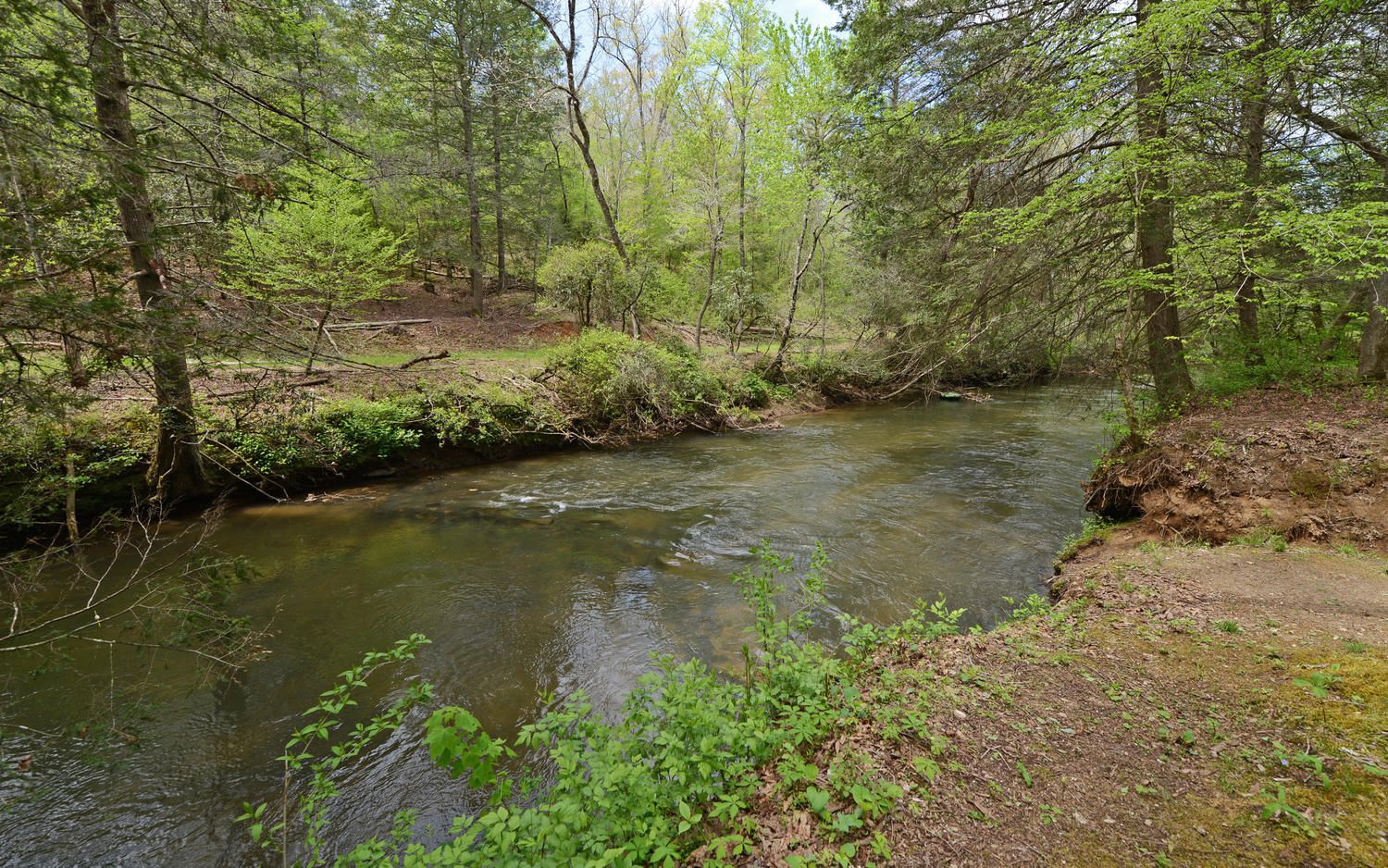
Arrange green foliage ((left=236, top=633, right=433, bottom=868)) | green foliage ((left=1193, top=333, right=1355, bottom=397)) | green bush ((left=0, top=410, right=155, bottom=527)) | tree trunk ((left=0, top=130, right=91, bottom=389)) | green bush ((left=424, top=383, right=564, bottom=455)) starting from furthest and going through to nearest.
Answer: green bush ((left=424, top=383, right=564, bottom=455)), green foliage ((left=1193, top=333, right=1355, bottom=397)), green bush ((left=0, top=410, right=155, bottom=527)), tree trunk ((left=0, top=130, right=91, bottom=389)), green foliage ((left=236, top=633, right=433, bottom=868))

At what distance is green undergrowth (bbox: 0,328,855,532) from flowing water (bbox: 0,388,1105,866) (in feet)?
2.53

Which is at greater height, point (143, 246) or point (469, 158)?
point (469, 158)

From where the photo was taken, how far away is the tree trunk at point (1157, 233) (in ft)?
19.2

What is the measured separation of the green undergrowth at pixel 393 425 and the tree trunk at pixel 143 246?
38 cm

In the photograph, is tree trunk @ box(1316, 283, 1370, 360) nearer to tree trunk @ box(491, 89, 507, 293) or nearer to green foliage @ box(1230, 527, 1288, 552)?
green foliage @ box(1230, 527, 1288, 552)

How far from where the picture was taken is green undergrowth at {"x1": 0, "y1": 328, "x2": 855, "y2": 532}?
5.82 m

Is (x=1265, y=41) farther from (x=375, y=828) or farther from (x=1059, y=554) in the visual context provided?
(x=375, y=828)

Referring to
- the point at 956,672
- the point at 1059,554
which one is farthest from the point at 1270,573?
the point at 956,672

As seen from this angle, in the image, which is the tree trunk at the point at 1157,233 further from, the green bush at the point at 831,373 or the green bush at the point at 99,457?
the green bush at the point at 99,457

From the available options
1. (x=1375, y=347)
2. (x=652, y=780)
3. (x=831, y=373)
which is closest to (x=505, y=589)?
(x=652, y=780)

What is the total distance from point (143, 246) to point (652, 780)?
3.94 m

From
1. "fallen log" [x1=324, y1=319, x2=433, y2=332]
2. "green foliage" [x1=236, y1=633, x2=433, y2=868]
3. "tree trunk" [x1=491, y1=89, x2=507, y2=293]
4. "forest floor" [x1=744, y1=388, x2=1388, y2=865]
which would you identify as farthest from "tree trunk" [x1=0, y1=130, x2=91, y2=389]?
"tree trunk" [x1=491, y1=89, x2=507, y2=293]

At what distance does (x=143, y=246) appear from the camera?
110 inches

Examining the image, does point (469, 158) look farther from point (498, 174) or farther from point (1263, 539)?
point (1263, 539)
